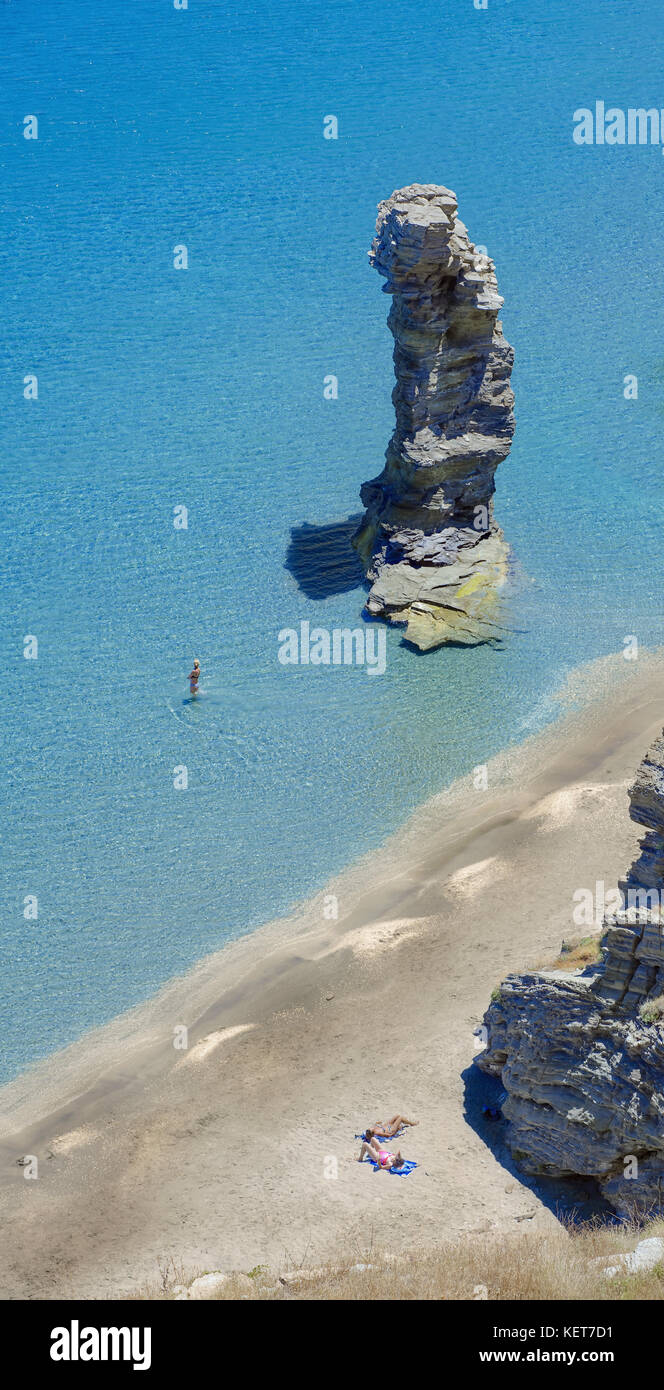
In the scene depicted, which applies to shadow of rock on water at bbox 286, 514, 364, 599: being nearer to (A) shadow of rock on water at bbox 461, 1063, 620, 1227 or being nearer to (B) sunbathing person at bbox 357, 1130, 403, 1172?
(A) shadow of rock on water at bbox 461, 1063, 620, 1227

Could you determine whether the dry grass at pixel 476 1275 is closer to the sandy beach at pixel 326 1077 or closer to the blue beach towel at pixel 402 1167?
the sandy beach at pixel 326 1077

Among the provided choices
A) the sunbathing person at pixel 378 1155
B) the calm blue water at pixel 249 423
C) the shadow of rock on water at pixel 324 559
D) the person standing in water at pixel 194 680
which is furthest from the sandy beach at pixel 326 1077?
the shadow of rock on water at pixel 324 559

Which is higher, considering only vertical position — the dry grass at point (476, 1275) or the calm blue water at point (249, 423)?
the calm blue water at point (249, 423)

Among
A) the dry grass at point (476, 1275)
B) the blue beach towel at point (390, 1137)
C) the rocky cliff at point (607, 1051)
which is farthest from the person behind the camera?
the blue beach towel at point (390, 1137)

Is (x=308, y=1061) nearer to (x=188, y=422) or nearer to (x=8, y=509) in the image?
(x=8, y=509)

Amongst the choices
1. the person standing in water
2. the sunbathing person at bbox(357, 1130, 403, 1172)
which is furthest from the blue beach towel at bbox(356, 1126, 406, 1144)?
the person standing in water

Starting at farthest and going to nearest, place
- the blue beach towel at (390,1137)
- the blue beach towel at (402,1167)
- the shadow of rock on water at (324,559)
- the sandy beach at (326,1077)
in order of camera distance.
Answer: the shadow of rock on water at (324,559) → the blue beach towel at (390,1137) → the blue beach towel at (402,1167) → the sandy beach at (326,1077)
